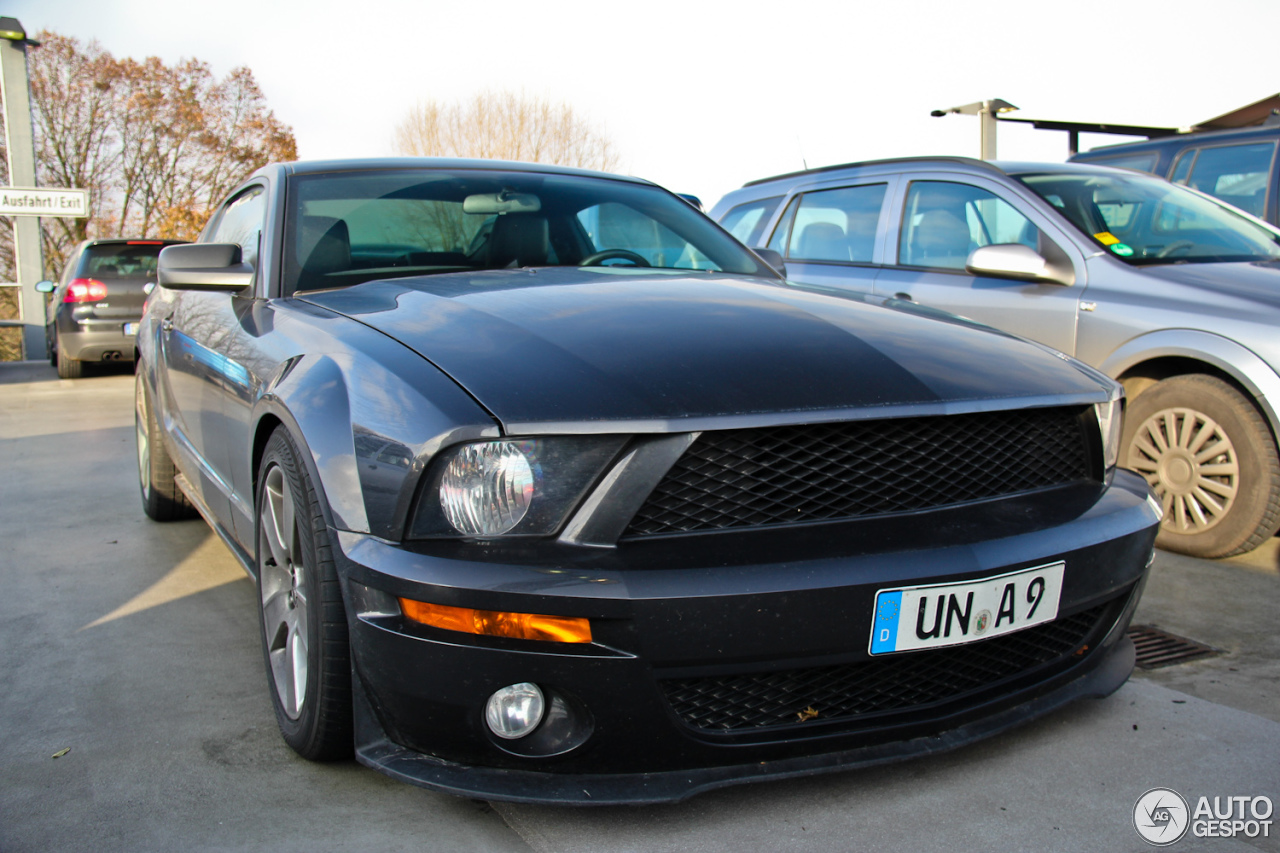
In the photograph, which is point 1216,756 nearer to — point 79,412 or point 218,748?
point 218,748

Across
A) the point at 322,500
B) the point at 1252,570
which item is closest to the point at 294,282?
the point at 322,500

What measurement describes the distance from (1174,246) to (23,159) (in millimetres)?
14863

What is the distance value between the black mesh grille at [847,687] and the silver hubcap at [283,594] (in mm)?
840

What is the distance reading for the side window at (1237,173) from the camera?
21.1 ft

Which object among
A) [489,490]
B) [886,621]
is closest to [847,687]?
[886,621]

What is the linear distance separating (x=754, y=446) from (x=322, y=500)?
0.81 meters

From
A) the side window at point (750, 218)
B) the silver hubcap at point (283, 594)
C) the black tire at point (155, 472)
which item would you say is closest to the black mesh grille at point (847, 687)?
the silver hubcap at point (283, 594)

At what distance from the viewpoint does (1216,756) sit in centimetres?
206

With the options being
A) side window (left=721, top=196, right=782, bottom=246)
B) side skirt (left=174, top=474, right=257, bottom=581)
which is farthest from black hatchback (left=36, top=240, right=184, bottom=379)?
side skirt (left=174, top=474, right=257, bottom=581)

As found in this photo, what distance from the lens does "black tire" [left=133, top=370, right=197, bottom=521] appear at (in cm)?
413

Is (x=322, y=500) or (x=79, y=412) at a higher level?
(x=322, y=500)

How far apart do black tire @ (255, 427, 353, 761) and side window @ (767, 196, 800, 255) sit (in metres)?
3.76

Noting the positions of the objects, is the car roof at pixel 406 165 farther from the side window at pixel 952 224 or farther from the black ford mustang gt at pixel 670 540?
the side window at pixel 952 224

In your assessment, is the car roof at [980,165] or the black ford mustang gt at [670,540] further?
the car roof at [980,165]
